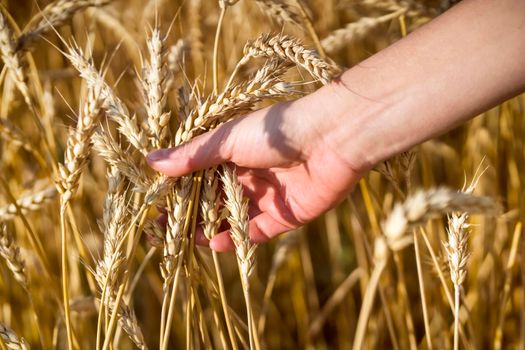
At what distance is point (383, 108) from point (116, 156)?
1.49 ft

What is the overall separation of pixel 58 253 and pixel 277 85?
1015 millimetres

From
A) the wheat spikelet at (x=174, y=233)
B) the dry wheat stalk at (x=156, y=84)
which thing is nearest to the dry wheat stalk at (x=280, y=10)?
the dry wheat stalk at (x=156, y=84)

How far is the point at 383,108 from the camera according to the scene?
95 centimetres

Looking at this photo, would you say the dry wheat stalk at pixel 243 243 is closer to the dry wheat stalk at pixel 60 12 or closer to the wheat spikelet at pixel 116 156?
the wheat spikelet at pixel 116 156

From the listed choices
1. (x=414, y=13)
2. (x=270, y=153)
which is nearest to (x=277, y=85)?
(x=270, y=153)

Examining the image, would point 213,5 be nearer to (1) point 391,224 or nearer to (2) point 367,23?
(2) point 367,23

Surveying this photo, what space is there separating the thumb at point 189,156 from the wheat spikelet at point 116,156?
1.5 inches

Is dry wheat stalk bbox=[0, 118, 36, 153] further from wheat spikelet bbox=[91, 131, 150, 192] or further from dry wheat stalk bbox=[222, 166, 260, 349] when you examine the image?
dry wheat stalk bbox=[222, 166, 260, 349]

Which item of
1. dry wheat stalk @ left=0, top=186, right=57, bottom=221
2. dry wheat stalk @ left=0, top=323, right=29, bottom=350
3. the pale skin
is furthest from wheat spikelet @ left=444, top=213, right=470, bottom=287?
dry wheat stalk @ left=0, top=186, right=57, bottom=221

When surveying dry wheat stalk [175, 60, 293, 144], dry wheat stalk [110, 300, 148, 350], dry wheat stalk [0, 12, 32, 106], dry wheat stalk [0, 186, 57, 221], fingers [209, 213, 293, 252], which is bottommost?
dry wheat stalk [110, 300, 148, 350]

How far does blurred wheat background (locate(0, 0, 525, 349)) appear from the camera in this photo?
79 centimetres

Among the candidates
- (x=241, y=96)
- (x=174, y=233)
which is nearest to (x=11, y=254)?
(x=174, y=233)

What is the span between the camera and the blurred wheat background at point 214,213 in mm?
789

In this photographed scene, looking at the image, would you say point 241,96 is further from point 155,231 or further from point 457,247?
point 457,247
